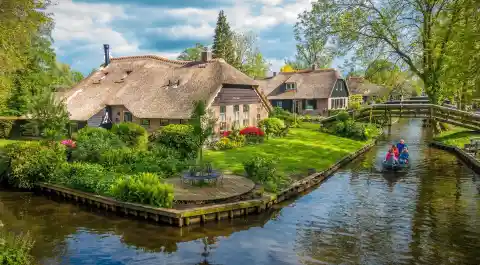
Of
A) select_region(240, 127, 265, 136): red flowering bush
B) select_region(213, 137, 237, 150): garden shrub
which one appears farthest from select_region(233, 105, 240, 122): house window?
select_region(213, 137, 237, 150): garden shrub

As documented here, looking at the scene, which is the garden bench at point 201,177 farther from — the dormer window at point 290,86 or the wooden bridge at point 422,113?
the dormer window at point 290,86

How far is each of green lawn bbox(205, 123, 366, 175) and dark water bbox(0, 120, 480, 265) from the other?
3786mm

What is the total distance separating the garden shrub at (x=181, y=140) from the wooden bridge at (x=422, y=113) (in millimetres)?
21471

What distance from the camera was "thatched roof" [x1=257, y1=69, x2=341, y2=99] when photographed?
57344 mm

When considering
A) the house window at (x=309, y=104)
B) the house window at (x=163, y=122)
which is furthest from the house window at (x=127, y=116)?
the house window at (x=309, y=104)

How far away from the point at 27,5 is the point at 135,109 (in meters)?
12.1

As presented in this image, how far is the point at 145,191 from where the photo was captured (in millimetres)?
16031

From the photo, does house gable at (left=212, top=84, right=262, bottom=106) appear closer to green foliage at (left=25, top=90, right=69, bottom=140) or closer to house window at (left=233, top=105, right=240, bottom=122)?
house window at (left=233, top=105, right=240, bottom=122)

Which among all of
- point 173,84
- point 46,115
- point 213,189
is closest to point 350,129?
point 173,84

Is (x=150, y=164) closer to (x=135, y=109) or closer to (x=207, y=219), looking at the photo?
(x=207, y=219)

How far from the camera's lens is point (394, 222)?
51.6 feet

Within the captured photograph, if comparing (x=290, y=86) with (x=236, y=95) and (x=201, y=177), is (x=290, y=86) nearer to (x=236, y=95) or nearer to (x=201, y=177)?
(x=236, y=95)

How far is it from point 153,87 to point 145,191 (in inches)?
698

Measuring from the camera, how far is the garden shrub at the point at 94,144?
72.7 ft
